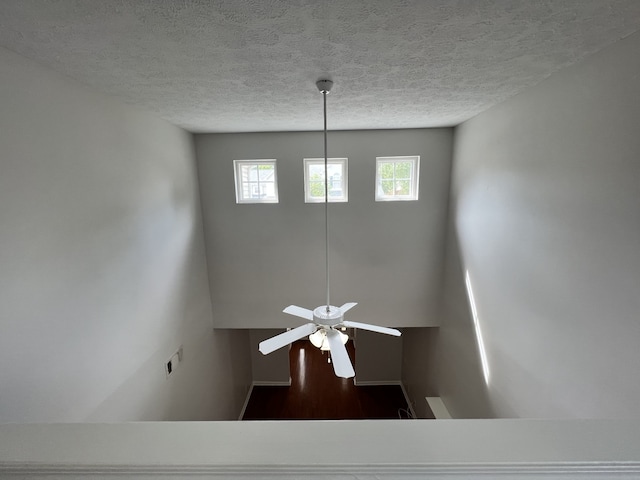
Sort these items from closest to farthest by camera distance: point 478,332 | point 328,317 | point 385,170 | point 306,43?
point 306,43, point 328,317, point 478,332, point 385,170

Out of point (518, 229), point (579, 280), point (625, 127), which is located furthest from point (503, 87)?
point (579, 280)

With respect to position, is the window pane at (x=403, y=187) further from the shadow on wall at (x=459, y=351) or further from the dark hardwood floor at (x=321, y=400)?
the dark hardwood floor at (x=321, y=400)

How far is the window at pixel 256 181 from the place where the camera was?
12.1ft

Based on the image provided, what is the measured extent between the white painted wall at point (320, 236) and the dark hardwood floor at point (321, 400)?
208 cm

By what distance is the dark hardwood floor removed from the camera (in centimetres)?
498

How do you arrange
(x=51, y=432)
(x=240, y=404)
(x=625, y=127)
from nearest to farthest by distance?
(x=51, y=432) < (x=625, y=127) < (x=240, y=404)

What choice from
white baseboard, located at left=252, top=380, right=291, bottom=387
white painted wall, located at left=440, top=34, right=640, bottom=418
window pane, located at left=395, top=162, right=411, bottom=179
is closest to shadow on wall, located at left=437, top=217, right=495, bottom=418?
white painted wall, located at left=440, top=34, right=640, bottom=418

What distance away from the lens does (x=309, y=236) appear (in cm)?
375

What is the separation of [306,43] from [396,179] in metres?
2.54

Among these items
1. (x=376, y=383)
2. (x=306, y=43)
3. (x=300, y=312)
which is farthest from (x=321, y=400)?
(x=306, y=43)

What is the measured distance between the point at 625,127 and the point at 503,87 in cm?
85

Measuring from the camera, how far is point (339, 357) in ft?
5.85

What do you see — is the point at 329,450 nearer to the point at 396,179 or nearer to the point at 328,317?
the point at 328,317

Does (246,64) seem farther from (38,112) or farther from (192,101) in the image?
(38,112)
